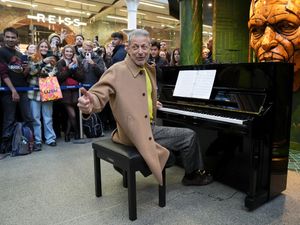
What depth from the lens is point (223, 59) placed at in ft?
16.4

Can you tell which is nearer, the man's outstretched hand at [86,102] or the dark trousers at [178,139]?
the man's outstretched hand at [86,102]

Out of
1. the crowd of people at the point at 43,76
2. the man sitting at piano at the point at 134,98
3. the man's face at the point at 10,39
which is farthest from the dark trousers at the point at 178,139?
the man's face at the point at 10,39

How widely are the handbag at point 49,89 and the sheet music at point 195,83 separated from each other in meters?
1.94

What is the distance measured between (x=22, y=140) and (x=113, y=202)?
2.00 m

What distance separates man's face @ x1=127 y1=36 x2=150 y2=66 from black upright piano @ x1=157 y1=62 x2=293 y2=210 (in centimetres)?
72

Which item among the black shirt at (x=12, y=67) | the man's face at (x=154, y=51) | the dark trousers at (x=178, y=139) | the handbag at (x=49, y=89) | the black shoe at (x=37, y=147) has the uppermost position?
the man's face at (x=154, y=51)

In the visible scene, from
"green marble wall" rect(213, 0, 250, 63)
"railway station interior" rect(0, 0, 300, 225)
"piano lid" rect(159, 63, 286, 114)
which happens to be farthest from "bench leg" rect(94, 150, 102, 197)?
"green marble wall" rect(213, 0, 250, 63)

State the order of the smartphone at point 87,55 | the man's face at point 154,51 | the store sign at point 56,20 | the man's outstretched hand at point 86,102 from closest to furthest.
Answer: the man's outstretched hand at point 86,102
the smartphone at point 87,55
the man's face at point 154,51
the store sign at point 56,20

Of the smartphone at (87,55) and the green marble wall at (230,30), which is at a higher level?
the green marble wall at (230,30)

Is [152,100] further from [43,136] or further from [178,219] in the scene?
[43,136]

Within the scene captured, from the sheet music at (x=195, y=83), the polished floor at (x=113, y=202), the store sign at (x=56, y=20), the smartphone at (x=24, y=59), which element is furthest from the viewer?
the store sign at (x=56, y=20)

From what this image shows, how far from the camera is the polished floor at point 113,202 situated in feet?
7.04

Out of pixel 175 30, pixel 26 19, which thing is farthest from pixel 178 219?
pixel 175 30

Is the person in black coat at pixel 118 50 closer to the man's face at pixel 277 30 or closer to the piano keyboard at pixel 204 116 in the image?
the piano keyboard at pixel 204 116
